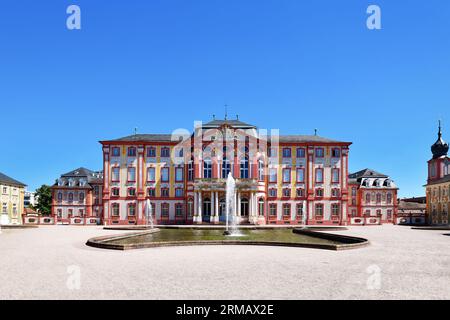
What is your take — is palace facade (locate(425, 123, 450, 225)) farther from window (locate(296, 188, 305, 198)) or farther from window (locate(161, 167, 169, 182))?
window (locate(161, 167, 169, 182))

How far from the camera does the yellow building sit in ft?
215

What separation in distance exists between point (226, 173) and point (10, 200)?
1433 inches

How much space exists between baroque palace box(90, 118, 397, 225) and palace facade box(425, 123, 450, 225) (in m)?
20.2

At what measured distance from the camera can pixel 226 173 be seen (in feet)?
196

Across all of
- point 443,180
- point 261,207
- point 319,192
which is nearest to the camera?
point 261,207

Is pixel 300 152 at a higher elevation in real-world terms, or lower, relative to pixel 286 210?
higher

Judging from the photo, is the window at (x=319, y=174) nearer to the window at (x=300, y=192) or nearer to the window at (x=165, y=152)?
the window at (x=300, y=192)

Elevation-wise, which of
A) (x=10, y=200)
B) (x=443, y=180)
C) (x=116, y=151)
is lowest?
(x=10, y=200)

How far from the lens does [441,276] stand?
13.6 m

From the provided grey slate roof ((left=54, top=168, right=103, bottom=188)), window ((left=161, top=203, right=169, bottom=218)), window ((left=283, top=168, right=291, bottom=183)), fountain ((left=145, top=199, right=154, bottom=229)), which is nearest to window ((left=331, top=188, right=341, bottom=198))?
window ((left=283, top=168, right=291, bottom=183))

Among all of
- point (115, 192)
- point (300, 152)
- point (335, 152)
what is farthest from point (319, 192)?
point (115, 192)

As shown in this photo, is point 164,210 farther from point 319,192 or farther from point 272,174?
point 319,192
